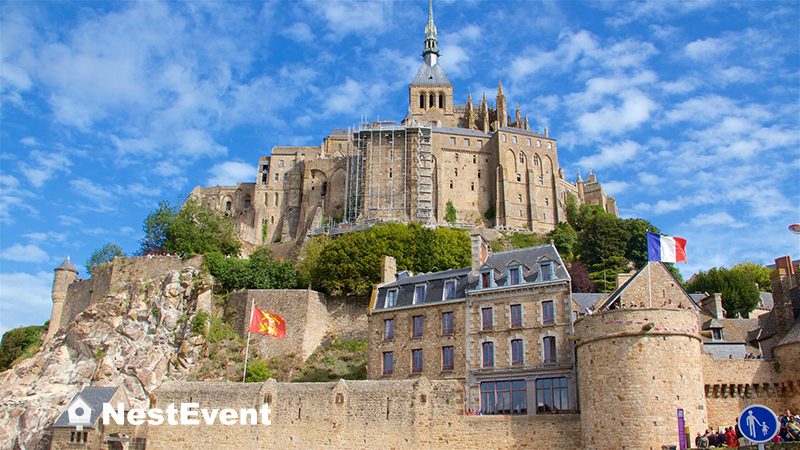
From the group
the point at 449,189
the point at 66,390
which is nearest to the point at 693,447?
the point at 66,390

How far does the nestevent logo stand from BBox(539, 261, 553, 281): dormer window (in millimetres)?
12798

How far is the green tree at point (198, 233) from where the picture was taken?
5706cm

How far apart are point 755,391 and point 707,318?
478 inches

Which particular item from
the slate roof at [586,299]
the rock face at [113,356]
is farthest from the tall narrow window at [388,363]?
the rock face at [113,356]

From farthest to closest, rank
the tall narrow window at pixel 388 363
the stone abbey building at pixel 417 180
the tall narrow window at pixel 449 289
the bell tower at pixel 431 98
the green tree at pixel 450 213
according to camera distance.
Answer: the bell tower at pixel 431 98, the green tree at pixel 450 213, the stone abbey building at pixel 417 180, the tall narrow window at pixel 388 363, the tall narrow window at pixel 449 289

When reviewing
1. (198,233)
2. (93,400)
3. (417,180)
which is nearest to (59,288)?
(198,233)

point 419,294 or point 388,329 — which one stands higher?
point 419,294

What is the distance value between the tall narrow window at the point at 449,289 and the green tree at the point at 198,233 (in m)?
29.7

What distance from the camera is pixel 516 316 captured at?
95.3 feet

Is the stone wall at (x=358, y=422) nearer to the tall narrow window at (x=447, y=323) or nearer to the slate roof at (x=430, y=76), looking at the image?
the tall narrow window at (x=447, y=323)

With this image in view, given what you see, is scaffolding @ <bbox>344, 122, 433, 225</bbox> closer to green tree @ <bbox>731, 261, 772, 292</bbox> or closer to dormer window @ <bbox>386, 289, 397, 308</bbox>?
green tree @ <bbox>731, 261, 772, 292</bbox>

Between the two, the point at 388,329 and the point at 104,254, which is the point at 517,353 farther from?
the point at 104,254

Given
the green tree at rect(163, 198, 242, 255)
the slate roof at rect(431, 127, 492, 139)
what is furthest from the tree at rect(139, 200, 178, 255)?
the slate roof at rect(431, 127, 492, 139)

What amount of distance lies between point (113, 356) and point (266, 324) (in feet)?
38.7
